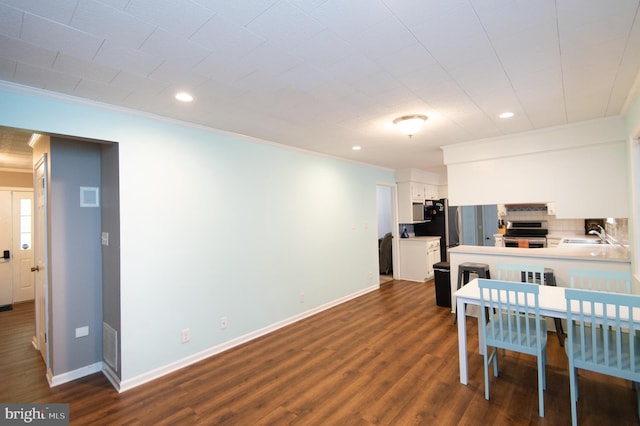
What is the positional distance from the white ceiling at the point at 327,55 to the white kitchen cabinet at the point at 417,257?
3.71 m

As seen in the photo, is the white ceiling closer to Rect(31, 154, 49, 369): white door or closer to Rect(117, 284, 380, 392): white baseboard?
Rect(31, 154, 49, 369): white door

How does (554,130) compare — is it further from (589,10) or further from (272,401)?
(272,401)

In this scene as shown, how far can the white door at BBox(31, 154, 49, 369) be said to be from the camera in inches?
114

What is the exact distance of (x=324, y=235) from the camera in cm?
473

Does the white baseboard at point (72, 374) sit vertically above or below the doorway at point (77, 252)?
below

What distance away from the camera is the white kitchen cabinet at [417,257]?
6.29 m

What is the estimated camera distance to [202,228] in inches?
126

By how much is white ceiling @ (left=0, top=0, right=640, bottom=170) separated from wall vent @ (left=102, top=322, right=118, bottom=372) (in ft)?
6.82

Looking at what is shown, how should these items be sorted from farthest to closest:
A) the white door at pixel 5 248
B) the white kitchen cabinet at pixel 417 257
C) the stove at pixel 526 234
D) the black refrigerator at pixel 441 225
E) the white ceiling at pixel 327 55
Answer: the black refrigerator at pixel 441 225 → the white kitchen cabinet at pixel 417 257 → the stove at pixel 526 234 → the white door at pixel 5 248 → the white ceiling at pixel 327 55

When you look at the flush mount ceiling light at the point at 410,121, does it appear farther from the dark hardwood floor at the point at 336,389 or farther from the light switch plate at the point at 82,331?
the light switch plate at the point at 82,331

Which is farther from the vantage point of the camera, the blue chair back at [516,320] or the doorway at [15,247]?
the doorway at [15,247]

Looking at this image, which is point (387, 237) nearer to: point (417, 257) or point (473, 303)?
point (417, 257)

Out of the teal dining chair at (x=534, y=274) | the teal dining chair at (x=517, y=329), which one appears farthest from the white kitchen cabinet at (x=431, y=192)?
the teal dining chair at (x=517, y=329)

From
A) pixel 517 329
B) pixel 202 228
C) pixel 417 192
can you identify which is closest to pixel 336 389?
pixel 517 329
